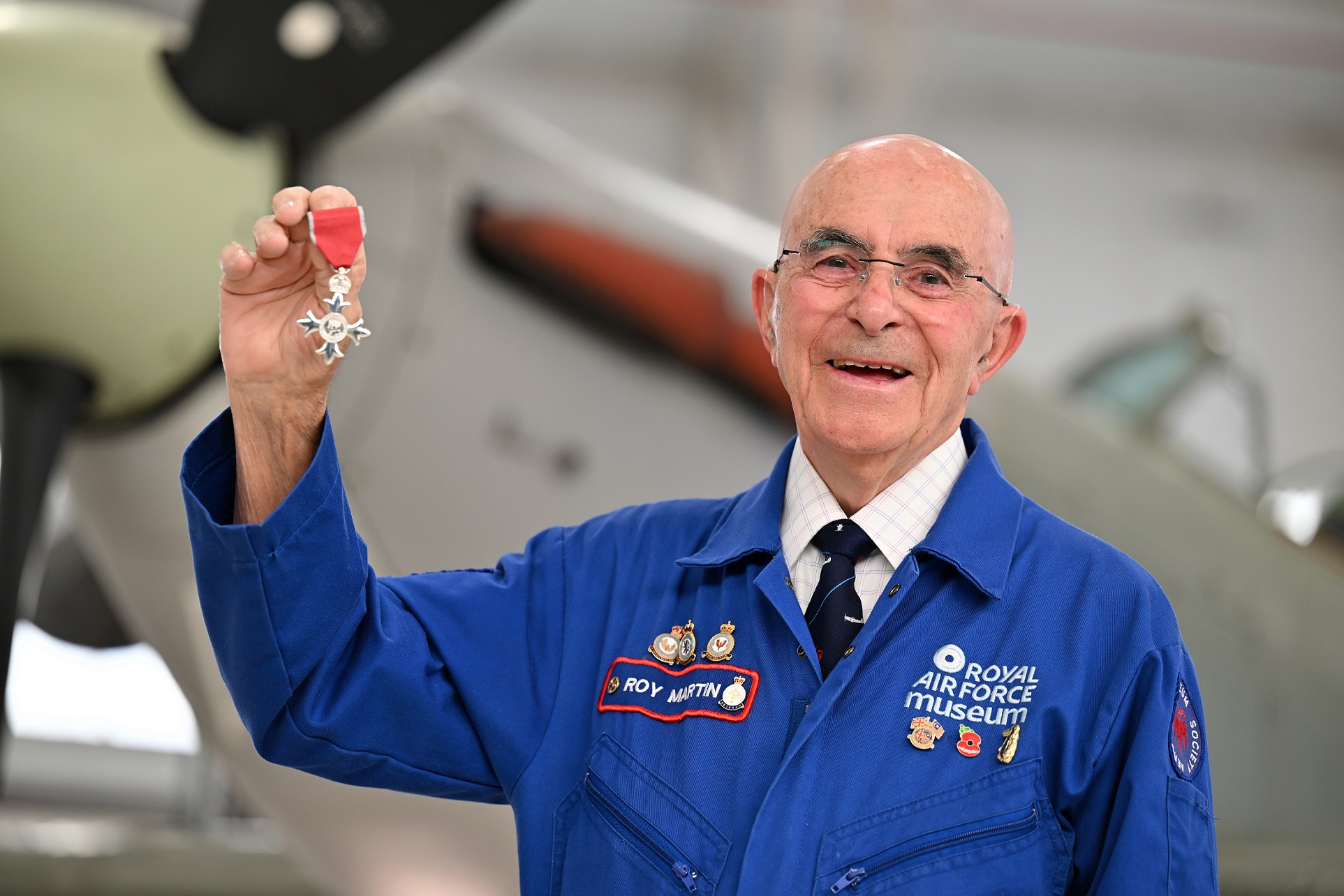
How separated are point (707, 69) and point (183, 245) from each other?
11.5 metres

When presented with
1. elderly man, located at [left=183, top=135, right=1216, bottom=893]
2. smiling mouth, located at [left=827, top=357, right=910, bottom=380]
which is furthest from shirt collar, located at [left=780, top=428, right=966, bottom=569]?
smiling mouth, located at [left=827, top=357, right=910, bottom=380]

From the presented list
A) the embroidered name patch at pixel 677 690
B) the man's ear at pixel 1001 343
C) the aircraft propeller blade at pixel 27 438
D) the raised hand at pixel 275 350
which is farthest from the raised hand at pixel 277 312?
the aircraft propeller blade at pixel 27 438

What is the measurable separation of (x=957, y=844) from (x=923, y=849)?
0.09ft

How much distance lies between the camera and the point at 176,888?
4.80m

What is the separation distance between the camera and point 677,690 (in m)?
1.18

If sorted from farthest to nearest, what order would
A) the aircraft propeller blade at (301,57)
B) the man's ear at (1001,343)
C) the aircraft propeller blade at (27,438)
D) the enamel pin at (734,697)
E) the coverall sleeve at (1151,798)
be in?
the aircraft propeller blade at (301,57) → the aircraft propeller blade at (27,438) → the man's ear at (1001,343) → the enamel pin at (734,697) → the coverall sleeve at (1151,798)

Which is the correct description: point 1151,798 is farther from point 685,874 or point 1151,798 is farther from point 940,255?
point 940,255

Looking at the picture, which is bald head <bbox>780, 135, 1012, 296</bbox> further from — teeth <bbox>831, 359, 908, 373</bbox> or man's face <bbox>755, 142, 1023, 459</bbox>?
teeth <bbox>831, 359, 908, 373</bbox>

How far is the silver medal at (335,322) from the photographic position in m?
1.05

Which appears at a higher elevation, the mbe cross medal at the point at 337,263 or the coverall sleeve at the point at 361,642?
the mbe cross medal at the point at 337,263

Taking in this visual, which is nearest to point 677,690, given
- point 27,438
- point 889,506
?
point 889,506

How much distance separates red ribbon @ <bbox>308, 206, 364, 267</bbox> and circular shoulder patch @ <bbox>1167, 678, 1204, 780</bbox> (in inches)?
29.4

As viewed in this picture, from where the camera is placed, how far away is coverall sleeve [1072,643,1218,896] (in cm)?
103

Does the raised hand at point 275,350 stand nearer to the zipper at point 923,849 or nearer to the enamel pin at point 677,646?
the enamel pin at point 677,646
